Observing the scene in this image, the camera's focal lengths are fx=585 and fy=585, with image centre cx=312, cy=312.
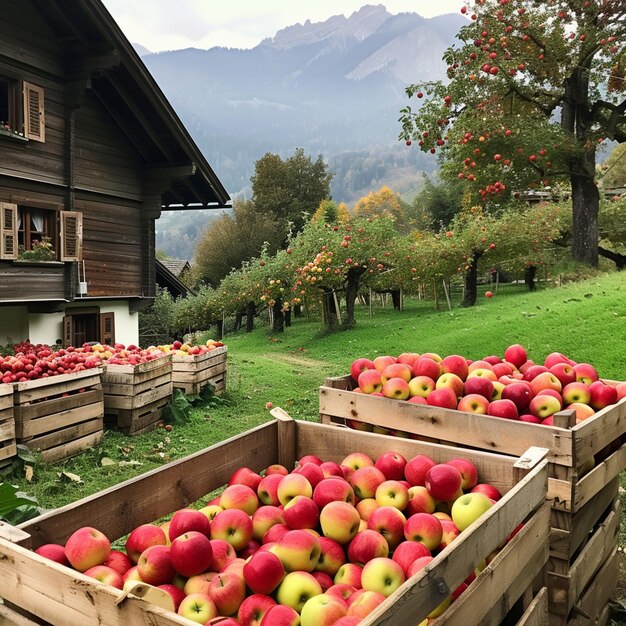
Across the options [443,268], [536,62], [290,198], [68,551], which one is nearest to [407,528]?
[68,551]

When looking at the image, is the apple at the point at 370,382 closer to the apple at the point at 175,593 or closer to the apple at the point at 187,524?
the apple at the point at 187,524

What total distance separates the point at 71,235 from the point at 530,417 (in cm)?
1282

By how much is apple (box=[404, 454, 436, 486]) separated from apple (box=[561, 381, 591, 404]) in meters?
1.20

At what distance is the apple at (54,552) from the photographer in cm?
190

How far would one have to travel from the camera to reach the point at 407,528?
7.15ft

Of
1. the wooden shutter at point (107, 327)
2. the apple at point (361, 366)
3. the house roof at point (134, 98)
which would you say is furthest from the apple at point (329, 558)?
the wooden shutter at point (107, 327)

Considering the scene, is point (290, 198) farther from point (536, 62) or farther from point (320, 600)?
point (320, 600)

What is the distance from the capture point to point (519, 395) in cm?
328

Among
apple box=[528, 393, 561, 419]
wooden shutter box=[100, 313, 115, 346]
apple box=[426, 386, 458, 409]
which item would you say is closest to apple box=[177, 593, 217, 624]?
apple box=[426, 386, 458, 409]

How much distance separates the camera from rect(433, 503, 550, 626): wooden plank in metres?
1.83

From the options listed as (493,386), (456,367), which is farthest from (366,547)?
(456,367)

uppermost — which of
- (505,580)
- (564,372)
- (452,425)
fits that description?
(564,372)

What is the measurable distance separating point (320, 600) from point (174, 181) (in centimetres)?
1700

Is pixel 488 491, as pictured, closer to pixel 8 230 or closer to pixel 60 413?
pixel 60 413
